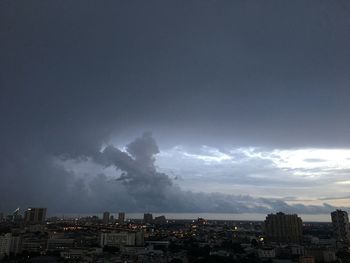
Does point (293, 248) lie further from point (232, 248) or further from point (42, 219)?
point (42, 219)

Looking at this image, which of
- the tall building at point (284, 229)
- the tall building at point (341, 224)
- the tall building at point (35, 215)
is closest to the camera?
the tall building at point (341, 224)

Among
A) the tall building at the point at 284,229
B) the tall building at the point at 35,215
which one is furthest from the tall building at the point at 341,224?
the tall building at the point at 35,215

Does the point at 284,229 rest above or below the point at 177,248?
above

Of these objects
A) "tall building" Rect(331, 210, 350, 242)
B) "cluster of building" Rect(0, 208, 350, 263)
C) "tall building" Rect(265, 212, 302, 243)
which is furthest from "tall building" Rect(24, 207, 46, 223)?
"tall building" Rect(331, 210, 350, 242)

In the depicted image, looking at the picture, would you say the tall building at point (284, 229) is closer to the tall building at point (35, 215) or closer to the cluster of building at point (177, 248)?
the cluster of building at point (177, 248)

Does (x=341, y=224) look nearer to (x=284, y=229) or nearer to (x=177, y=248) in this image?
(x=284, y=229)

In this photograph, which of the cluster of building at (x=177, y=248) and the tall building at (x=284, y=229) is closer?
the cluster of building at (x=177, y=248)

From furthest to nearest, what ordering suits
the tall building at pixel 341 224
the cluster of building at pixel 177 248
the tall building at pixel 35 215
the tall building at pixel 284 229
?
the tall building at pixel 35 215, the tall building at pixel 284 229, the tall building at pixel 341 224, the cluster of building at pixel 177 248

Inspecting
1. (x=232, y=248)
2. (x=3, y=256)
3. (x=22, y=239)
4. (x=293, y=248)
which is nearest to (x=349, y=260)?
(x=293, y=248)

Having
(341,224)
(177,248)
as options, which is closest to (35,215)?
(177,248)
